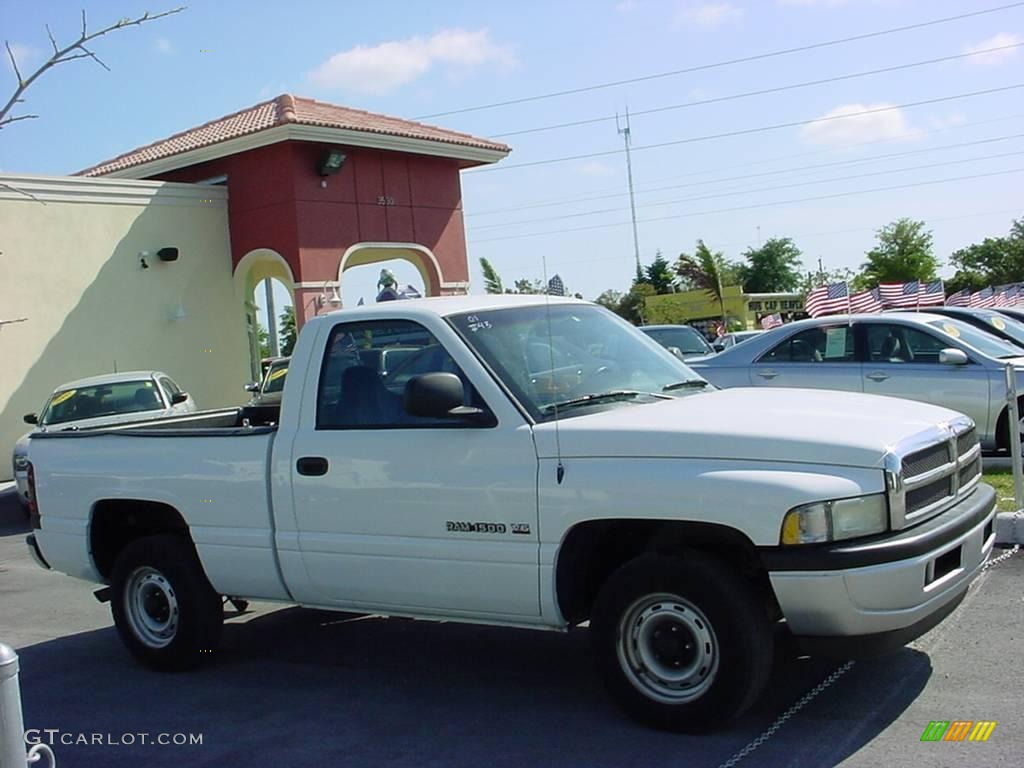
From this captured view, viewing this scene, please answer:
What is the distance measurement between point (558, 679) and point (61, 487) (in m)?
3.27

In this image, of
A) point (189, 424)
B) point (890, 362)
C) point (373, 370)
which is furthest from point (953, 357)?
point (189, 424)

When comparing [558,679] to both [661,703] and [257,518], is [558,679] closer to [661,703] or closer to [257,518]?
[661,703]

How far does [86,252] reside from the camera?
20.8m

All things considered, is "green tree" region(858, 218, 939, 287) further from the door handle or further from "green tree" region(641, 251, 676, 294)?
the door handle

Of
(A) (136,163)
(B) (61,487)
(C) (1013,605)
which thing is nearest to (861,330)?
(C) (1013,605)

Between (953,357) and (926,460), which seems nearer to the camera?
(926,460)

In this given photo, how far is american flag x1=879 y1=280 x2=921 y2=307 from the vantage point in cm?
2993

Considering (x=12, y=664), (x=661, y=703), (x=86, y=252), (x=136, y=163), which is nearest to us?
(x=12, y=664)

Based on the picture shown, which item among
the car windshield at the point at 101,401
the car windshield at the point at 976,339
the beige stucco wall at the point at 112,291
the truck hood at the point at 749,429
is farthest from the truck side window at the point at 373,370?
the beige stucco wall at the point at 112,291

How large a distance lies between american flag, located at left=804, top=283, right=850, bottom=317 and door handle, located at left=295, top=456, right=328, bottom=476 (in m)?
18.1

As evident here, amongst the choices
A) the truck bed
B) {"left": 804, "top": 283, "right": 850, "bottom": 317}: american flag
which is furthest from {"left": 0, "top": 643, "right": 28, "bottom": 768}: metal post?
{"left": 804, "top": 283, "right": 850, "bottom": 317}: american flag

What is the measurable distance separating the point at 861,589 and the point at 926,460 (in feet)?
2.44

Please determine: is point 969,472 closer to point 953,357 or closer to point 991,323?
point 953,357

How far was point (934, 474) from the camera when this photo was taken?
15.4 feet
